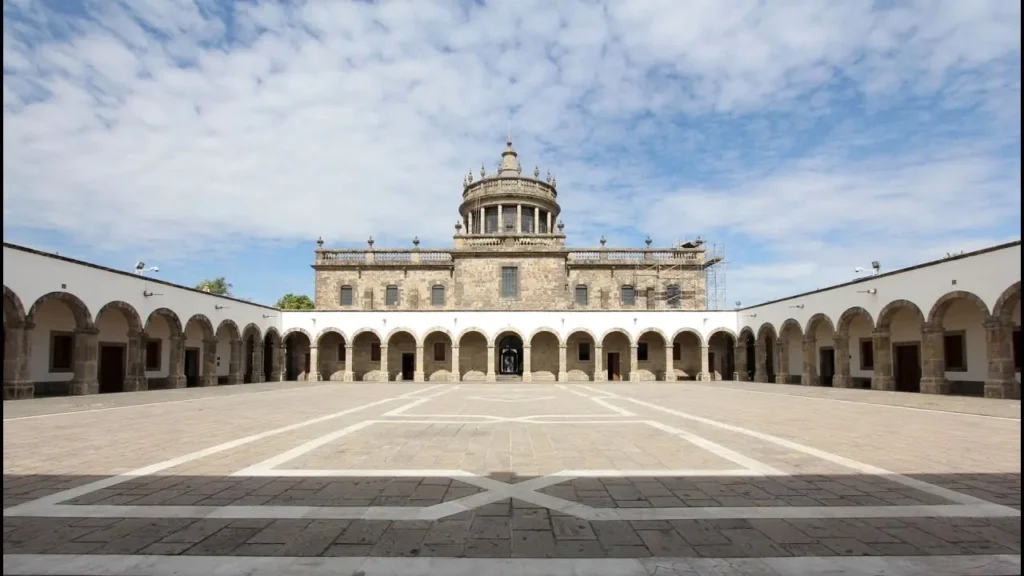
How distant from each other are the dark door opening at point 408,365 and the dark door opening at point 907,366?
2382cm

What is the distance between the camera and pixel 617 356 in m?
34.4

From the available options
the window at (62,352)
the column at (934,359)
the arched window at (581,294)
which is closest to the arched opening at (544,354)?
the arched window at (581,294)

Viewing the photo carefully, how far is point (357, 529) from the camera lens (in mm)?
4691

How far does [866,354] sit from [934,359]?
5.36m

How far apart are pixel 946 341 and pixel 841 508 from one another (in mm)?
20605

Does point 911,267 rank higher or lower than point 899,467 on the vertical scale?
higher

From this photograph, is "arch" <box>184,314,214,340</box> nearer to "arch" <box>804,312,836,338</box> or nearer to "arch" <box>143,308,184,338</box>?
"arch" <box>143,308,184,338</box>

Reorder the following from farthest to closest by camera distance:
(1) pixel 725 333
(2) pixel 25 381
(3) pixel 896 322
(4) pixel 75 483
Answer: (1) pixel 725 333
(3) pixel 896 322
(2) pixel 25 381
(4) pixel 75 483

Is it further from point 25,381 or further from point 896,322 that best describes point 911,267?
point 25,381

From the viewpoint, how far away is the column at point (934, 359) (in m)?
19.5

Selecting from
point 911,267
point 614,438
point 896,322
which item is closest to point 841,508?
point 614,438

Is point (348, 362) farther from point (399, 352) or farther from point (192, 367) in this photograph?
point (192, 367)

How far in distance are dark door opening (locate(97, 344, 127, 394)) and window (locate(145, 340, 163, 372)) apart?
1142 millimetres

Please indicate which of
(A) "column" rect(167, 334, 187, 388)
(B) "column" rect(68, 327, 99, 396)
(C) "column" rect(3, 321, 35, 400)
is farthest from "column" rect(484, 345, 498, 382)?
(C) "column" rect(3, 321, 35, 400)
